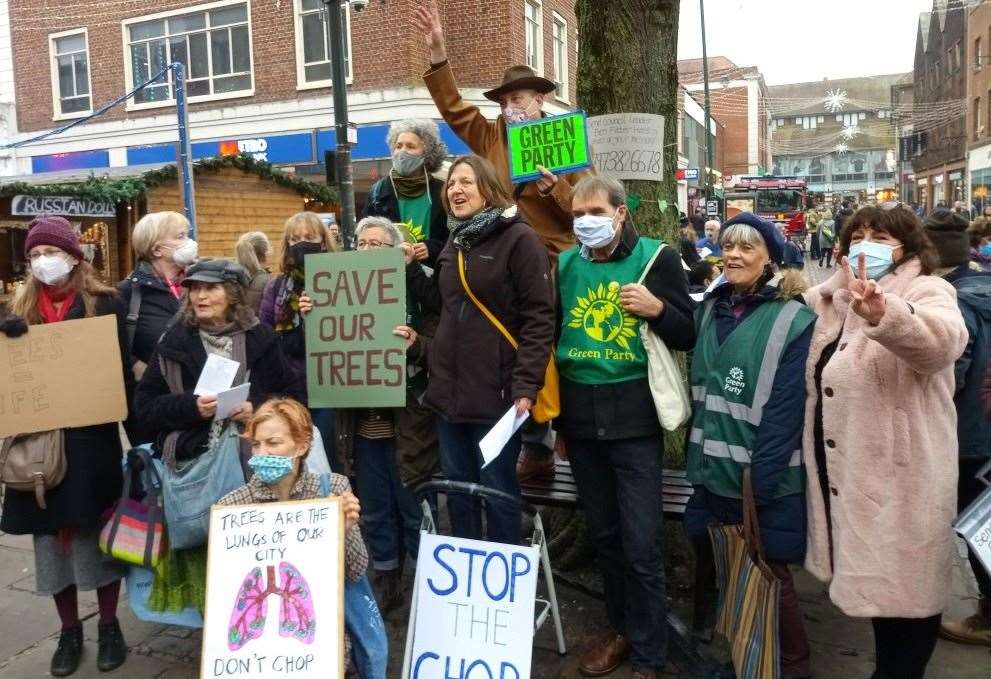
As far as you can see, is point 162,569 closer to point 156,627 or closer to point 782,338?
point 156,627

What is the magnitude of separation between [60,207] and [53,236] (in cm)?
782

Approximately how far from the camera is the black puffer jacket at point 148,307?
3.86 meters

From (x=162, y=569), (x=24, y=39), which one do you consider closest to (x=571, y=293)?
(x=162, y=569)

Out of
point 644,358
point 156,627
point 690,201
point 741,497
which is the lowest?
point 156,627

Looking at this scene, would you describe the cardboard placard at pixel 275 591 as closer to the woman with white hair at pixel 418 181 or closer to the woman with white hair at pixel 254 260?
the woman with white hair at pixel 418 181

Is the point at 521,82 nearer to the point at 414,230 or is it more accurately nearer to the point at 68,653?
the point at 414,230

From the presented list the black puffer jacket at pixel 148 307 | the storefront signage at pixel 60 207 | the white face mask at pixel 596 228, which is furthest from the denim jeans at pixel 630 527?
the storefront signage at pixel 60 207

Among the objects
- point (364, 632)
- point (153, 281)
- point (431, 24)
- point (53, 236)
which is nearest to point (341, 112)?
point (431, 24)

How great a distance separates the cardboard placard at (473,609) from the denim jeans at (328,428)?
1.33 metres

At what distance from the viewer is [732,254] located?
10.3 ft

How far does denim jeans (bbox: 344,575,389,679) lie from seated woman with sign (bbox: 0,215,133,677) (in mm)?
1269

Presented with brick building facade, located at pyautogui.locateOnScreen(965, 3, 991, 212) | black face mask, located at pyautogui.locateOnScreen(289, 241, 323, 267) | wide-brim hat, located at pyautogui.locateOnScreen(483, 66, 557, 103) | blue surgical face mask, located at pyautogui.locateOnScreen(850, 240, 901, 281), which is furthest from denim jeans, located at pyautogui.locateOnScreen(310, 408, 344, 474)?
brick building facade, located at pyautogui.locateOnScreen(965, 3, 991, 212)

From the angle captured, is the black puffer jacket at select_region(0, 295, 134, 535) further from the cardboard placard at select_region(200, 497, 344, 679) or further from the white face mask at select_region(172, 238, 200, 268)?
the cardboard placard at select_region(200, 497, 344, 679)

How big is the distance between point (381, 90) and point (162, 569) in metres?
14.9
